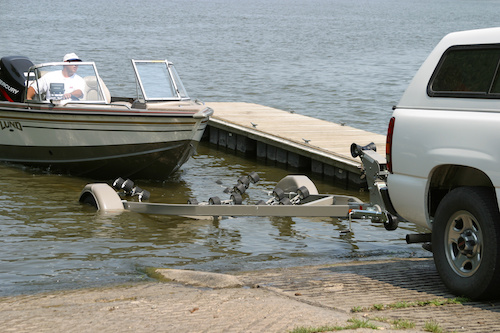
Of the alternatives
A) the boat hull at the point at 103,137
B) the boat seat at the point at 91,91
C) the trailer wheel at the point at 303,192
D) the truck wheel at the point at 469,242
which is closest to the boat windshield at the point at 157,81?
the boat hull at the point at 103,137

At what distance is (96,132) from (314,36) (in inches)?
2097

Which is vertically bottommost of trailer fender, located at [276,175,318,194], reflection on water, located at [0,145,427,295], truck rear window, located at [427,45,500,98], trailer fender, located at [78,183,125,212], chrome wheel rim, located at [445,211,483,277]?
reflection on water, located at [0,145,427,295]

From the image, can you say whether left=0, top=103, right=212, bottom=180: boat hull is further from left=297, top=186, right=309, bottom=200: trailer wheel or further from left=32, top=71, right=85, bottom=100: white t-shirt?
left=297, top=186, right=309, bottom=200: trailer wheel

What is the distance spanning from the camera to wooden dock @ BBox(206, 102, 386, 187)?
48.1ft

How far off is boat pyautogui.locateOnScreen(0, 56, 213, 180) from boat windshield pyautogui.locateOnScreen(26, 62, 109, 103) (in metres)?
0.02

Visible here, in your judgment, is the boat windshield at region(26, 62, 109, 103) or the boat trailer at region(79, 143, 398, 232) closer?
the boat trailer at region(79, 143, 398, 232)

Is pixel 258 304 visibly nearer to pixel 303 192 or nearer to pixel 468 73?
pixel 468 73

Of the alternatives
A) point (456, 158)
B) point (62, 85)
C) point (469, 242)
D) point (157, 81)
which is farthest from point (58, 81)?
point (469, 242)

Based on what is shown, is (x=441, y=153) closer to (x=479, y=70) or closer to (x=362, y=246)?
(x=479, y=70)

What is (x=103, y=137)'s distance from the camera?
1449 centimetres

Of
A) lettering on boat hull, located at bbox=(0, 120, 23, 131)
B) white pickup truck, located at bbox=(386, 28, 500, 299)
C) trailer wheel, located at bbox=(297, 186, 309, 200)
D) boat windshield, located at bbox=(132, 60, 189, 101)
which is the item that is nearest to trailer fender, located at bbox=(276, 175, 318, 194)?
trailer wheel, located at bbox=(297, 186, 309, 200)

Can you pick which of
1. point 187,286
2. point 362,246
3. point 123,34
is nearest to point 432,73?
point 187,286

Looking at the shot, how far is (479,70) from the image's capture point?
22.0 ft

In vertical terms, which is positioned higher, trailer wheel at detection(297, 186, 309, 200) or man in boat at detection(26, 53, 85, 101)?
man in boat at detection(26, 53, 85, 101)
